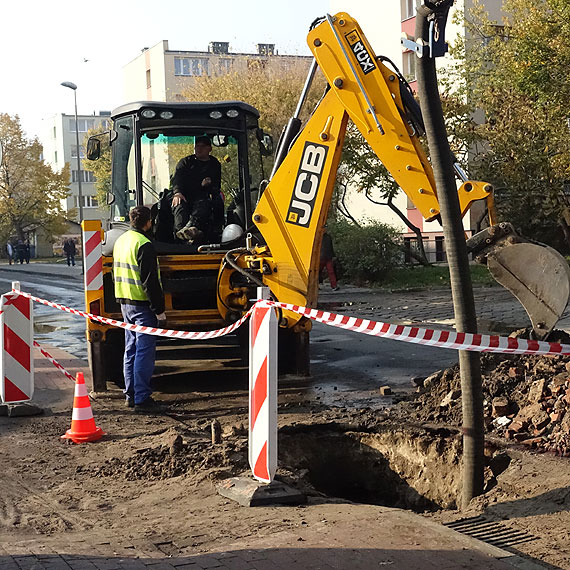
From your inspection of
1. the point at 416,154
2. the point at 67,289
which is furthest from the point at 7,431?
the point at 67,289

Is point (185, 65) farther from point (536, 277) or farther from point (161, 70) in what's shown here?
point (536, 277)

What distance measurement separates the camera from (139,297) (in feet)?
29.1

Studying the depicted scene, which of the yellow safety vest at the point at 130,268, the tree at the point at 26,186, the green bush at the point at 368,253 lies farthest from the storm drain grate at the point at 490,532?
the tree at the point at 26,186

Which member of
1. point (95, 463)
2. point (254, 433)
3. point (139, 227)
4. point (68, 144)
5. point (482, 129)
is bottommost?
point (95, 463)

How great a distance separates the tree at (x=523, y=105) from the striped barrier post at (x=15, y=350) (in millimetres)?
15068

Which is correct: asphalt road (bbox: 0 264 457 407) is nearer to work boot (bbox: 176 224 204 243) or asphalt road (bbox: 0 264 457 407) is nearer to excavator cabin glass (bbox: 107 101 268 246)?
work boot (bbox: 176 224 204 243)

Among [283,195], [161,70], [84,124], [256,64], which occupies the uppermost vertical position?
[84,124]

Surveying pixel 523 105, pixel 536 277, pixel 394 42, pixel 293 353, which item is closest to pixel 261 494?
pixel 536 277

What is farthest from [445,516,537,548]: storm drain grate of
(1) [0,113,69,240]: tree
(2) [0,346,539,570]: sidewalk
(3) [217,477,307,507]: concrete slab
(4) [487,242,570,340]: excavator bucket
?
(1) [0,113,69,240]: tree

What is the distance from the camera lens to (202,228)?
10.6 m

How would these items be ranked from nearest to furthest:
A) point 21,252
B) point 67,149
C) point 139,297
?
point 139,297
point 21,252
point 67,149

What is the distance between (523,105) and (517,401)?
60.3ft

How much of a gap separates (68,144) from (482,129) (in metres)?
83.5

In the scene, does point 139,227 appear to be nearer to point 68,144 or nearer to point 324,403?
point 324,403
